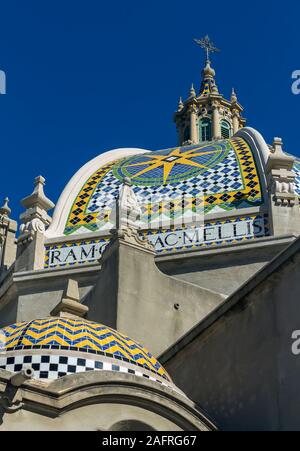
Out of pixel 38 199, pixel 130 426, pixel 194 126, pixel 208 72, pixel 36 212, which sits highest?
pixel 208 72

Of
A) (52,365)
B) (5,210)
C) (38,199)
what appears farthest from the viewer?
(5,210)

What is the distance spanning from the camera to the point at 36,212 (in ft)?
64.1

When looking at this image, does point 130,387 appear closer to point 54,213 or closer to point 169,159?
point 54,213

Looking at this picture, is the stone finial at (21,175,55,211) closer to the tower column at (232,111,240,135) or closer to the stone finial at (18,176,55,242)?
the stone finial at (18,176,55,242)

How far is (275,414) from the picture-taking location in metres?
11.5

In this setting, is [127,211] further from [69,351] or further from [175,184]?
[69,351]

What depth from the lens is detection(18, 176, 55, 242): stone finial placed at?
765 inches

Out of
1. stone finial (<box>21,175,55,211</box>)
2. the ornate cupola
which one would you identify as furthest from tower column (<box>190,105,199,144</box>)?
stone finial (<box>21,175,55,211</box>)

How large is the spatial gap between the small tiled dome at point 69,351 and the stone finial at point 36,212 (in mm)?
7524

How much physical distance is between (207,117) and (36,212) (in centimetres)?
829

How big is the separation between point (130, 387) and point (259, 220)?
8287 millimetres

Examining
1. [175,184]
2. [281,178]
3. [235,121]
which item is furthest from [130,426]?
[235,121]

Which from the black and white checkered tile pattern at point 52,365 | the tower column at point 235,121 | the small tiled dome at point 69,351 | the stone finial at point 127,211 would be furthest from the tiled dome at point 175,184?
the black and white checkered tile pattern at point 52,365
